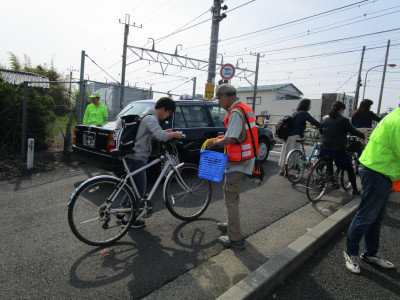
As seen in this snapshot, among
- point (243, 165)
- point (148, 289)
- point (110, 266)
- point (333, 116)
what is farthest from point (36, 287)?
point (333, 116)

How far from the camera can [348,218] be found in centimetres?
419

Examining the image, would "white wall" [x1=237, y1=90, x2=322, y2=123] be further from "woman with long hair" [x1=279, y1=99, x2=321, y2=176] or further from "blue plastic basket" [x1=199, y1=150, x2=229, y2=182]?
"blue plastic basket" [x1=199, y1=150, x2=229, y2=182]

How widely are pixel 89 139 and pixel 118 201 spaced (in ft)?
7.87

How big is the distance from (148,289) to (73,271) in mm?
794

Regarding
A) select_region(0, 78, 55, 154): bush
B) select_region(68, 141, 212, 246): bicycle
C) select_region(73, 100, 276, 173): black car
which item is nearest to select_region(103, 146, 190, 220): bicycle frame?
select_region(68, 141, 212, 246): bicycle

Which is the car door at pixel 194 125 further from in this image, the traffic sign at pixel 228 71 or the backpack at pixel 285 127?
the traffic sign at pixel 228 71

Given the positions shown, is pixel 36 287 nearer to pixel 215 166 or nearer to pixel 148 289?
pixel 148 289

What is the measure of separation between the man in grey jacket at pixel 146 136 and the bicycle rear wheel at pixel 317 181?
2805mm

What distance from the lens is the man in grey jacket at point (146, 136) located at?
3.28 m

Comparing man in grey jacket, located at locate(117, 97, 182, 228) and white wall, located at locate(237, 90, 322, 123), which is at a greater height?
white wall, located at locate(237, 90, 322, 123)

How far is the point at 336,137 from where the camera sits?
16.2 ft

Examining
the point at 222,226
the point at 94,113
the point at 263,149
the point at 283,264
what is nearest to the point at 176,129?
the point at 222,226

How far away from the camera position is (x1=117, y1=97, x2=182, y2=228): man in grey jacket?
3277mm

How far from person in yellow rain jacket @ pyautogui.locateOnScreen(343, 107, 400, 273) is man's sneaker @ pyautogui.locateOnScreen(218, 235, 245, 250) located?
1166 mm
